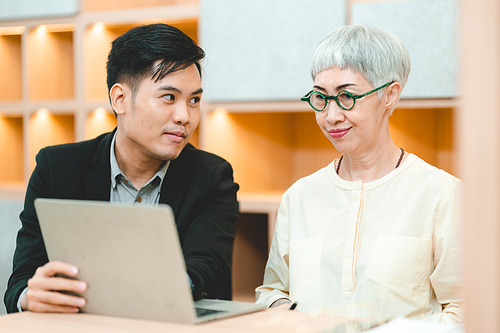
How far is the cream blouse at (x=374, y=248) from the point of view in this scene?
1.33 metres

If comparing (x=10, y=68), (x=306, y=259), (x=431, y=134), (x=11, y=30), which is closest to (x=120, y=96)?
(x=306, y=259)

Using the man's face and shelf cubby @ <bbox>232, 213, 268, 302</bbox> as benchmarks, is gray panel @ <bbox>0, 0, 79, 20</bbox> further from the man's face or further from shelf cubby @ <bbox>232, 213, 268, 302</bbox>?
the man's face

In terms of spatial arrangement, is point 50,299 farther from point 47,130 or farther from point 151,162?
point 47,130

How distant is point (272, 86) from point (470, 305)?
197cm

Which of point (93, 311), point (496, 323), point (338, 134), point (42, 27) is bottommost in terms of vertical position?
point (93, 311)

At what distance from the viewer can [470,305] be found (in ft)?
1.78

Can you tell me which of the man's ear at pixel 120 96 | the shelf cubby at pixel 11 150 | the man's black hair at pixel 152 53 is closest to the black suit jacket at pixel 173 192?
the man's ear at pixel 120 96

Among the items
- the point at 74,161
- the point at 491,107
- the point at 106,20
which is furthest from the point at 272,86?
the point at 491,107

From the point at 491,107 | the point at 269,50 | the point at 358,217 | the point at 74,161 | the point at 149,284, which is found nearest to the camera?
the point at 491,107

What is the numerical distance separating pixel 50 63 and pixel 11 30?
276mm

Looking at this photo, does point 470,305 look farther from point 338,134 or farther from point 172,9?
point 172,9

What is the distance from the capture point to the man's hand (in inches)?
38.7

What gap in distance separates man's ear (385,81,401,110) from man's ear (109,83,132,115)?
0.67m

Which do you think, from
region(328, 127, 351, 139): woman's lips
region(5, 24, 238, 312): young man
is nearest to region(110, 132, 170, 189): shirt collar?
region(5, 24, 238, 312): young man
